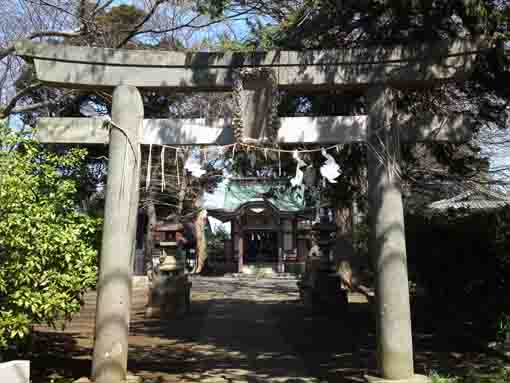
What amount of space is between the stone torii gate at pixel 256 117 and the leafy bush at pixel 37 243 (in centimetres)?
53

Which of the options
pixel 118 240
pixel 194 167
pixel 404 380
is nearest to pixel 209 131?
pixel 194 167

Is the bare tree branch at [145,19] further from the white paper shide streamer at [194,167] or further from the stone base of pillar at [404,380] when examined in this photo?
the stone base of pillar at [404,380]

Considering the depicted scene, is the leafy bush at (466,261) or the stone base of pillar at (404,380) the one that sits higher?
the leafy bush at (466,261)

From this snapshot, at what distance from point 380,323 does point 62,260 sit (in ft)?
12.1

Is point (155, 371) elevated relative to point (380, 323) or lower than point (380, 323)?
lower

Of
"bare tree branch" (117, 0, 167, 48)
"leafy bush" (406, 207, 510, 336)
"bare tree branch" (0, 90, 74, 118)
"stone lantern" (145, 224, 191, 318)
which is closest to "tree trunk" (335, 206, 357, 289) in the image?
"leafy bush" (406, 207, 510, 336)

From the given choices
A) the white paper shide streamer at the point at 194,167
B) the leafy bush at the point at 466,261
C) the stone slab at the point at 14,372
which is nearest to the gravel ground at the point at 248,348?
the leafy bush at the point at 466,261

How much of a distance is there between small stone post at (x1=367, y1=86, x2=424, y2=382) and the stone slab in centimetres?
334

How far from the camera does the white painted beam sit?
17.0 ft

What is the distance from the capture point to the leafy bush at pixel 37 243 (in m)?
4.74

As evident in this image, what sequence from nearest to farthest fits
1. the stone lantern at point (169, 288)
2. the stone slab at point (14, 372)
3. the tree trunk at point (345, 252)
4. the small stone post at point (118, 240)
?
the stone slab at point (14, 372)
the small stone post at point (118, 240)
the stone lantern at point (169, 288)
the tree trunk at point (345, 252)

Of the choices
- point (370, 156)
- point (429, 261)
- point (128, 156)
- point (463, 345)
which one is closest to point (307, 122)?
point (370, 156)

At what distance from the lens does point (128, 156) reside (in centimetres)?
508

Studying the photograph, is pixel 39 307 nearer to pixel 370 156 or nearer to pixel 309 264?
pixel 370 156
